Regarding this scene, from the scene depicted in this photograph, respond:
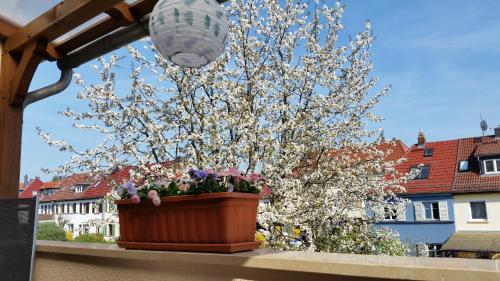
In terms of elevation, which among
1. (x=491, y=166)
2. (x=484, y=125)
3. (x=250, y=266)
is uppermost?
(x=484, y=125)

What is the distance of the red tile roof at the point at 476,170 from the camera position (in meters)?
16.1

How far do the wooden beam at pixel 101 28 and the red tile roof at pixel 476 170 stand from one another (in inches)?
661

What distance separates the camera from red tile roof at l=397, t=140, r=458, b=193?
1719cm

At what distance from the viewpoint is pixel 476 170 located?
1681 cm

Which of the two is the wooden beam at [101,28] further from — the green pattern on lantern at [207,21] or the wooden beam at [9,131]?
the green pattern on lantern at [207,21]

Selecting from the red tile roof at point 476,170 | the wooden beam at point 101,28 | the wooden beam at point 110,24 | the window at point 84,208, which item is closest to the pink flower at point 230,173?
the wooden beam at point 110,24

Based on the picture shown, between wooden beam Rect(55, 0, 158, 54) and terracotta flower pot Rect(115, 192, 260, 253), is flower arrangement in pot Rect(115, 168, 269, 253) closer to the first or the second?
terracotta flower pot Rect(115, 192, 260, 253)

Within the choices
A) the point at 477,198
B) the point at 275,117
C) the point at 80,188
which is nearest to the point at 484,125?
the point at 477,198

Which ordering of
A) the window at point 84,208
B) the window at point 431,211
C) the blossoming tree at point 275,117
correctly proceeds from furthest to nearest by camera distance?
the window at point 84,208 < the window at point 431,211 < the blossoming tree at point 275,117

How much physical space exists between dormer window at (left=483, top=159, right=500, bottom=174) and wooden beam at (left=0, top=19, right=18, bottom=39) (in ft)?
57.7

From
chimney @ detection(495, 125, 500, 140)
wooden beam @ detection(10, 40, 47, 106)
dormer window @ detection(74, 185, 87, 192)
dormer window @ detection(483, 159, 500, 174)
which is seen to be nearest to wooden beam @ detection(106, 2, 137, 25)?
wooden beam @ detection(10, 40, 47, 106)

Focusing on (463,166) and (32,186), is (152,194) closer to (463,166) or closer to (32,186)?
(463,166)

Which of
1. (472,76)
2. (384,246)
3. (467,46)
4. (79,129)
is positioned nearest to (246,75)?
(79,129)

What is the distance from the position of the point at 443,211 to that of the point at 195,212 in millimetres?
17663
